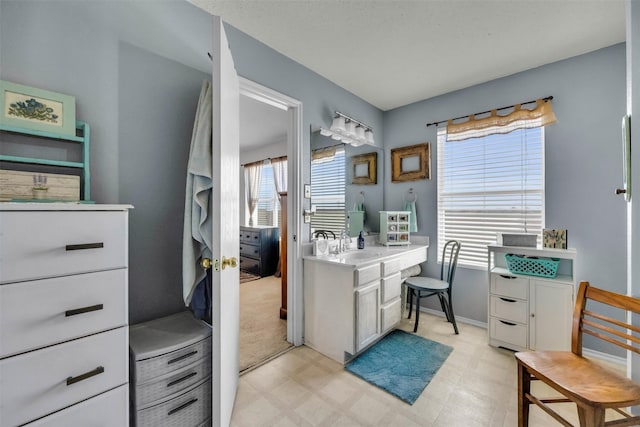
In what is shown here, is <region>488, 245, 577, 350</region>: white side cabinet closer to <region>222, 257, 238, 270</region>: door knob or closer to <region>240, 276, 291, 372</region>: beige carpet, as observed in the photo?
<region>240, 276, 291, 372</region>: beige carpet

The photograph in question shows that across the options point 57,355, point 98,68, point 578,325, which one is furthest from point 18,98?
point 578,325

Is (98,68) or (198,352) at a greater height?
(98,68)

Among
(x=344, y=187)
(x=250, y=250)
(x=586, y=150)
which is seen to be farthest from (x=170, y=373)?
(x=250, y=250)

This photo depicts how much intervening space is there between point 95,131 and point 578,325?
2.80m

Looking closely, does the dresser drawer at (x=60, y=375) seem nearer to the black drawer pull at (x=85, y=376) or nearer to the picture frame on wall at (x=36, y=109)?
the black drawer pull at (x=85, y=376)

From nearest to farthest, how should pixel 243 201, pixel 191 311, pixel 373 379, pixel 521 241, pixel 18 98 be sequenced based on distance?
1. pixel 18 98
2. pixel 191 311
3. pixel 373 379
4. pixel 521 241
5. pixel 243 201

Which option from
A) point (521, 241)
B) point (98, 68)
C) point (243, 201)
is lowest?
point (521, 241)

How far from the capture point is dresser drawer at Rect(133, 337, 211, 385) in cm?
111

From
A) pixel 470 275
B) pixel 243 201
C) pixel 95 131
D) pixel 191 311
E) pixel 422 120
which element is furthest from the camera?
pixel 243 201

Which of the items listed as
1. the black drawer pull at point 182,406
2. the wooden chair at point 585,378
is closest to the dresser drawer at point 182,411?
the black drawer pull at point 182,406

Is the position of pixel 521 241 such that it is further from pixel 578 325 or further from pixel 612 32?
pixel 612 32

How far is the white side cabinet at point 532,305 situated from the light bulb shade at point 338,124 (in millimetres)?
1922

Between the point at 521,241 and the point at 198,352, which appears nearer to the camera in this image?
the point at 198,352

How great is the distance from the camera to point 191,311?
1.57 m
